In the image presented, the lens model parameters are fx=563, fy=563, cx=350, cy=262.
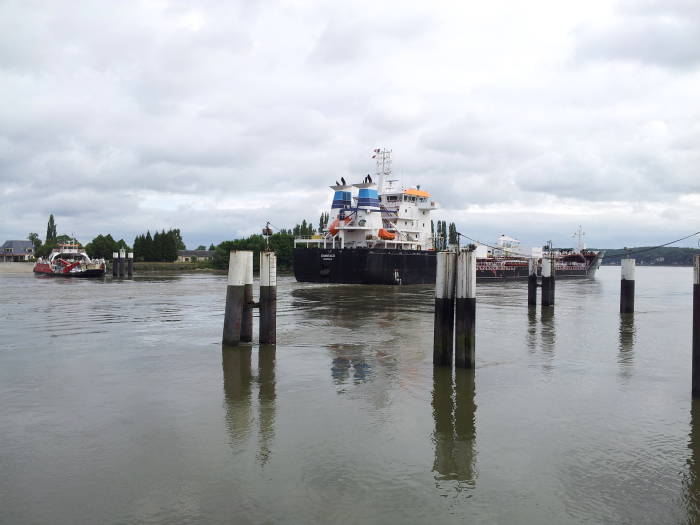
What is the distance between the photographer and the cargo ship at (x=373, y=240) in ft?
160

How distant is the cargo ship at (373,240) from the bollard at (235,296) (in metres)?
31.8

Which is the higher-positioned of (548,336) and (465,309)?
(465,309)

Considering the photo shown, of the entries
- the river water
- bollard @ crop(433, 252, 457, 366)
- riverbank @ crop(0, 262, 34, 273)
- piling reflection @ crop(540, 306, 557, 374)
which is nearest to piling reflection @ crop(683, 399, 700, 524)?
the river water

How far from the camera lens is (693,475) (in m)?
7.68

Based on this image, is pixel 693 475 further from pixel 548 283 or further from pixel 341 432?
pixel 548 283

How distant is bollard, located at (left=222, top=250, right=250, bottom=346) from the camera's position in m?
15.8

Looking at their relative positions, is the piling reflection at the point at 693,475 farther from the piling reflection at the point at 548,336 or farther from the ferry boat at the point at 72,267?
the ferry boat at the point at 72,267

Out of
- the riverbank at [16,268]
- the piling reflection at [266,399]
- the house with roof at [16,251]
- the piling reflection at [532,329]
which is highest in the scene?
the house with roof at [16,251]

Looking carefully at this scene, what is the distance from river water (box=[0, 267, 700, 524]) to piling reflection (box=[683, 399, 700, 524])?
33 mm

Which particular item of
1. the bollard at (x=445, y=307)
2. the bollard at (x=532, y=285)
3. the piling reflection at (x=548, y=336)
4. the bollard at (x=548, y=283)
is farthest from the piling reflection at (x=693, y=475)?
the bollard at (x=532, y=285)

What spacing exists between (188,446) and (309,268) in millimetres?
42865

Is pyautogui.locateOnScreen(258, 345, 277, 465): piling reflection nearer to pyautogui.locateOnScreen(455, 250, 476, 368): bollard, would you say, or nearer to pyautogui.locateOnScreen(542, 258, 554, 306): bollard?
pyautogui.locateOnScreen(455, 250, 476, 368): bollard

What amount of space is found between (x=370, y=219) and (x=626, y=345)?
34.5 m

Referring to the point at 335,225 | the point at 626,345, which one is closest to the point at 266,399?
the point at 626,345
